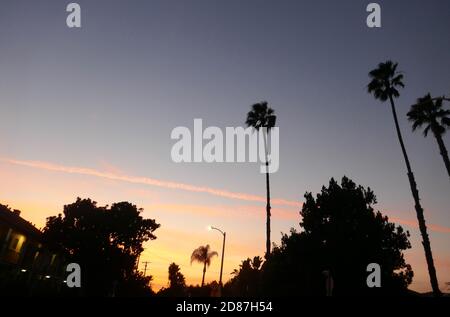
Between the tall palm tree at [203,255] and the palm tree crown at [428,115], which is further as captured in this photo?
the tall palm tree at [203,255]

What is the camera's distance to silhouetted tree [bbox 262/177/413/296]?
32.1m

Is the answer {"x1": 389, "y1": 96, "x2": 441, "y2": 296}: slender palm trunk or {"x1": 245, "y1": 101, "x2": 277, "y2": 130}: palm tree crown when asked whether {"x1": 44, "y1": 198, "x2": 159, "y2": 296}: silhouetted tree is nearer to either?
{"x1": 245, "y1": 101, "x2": 277, "y2": 130}: palm tree crown

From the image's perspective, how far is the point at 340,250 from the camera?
32.9 m

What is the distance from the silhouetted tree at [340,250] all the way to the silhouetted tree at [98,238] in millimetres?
15565

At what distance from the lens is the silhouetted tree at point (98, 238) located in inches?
1419

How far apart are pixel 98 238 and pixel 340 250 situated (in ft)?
80.5

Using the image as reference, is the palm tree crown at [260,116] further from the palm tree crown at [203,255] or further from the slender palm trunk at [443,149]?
the palm tree crown at [203,255]

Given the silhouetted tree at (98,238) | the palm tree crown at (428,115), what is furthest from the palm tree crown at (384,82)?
the silhouetted tree at (98,238)

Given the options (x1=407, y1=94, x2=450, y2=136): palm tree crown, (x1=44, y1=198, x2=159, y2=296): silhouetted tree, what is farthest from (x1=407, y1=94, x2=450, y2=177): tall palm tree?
(x1=44, y1=198, x2=159, y2=296): silhouetted tree

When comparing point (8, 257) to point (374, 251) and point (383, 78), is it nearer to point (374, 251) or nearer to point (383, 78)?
point (374, 251)

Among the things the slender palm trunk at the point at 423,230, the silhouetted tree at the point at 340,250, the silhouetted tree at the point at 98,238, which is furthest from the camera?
the silhouetted tree at the point at 98,238

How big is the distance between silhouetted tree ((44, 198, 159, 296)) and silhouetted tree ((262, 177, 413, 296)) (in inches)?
613

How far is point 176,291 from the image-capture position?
94688 mm
